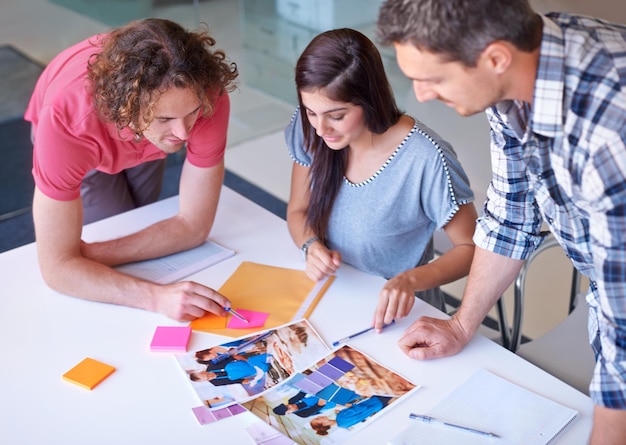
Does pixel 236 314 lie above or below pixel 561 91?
below

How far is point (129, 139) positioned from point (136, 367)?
610 mm

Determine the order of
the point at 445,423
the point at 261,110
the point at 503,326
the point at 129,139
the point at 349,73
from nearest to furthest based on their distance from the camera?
the point at 445,423, the point at 349,73, the point at 129,139, the point at 503,326, the point at 261,110

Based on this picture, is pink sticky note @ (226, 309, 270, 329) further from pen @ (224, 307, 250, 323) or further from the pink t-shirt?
the pink t-shirt

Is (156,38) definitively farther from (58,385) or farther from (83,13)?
(83,13)

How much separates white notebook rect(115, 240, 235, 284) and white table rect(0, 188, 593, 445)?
3 cm

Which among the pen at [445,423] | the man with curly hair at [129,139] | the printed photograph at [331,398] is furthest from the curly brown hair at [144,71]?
the pen at [445,423]

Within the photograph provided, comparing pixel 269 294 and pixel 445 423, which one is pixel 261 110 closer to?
pixel 269 294

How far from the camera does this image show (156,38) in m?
1.70

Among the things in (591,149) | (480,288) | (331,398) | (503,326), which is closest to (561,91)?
(591,149)

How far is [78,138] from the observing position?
1.76 m

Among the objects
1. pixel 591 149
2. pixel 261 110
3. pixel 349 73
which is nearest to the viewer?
pixel 591 149

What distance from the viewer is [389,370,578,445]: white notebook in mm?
1326

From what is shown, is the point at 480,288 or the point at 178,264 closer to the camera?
the point at 480,288

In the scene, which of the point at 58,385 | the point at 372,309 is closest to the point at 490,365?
the point at 372,309
